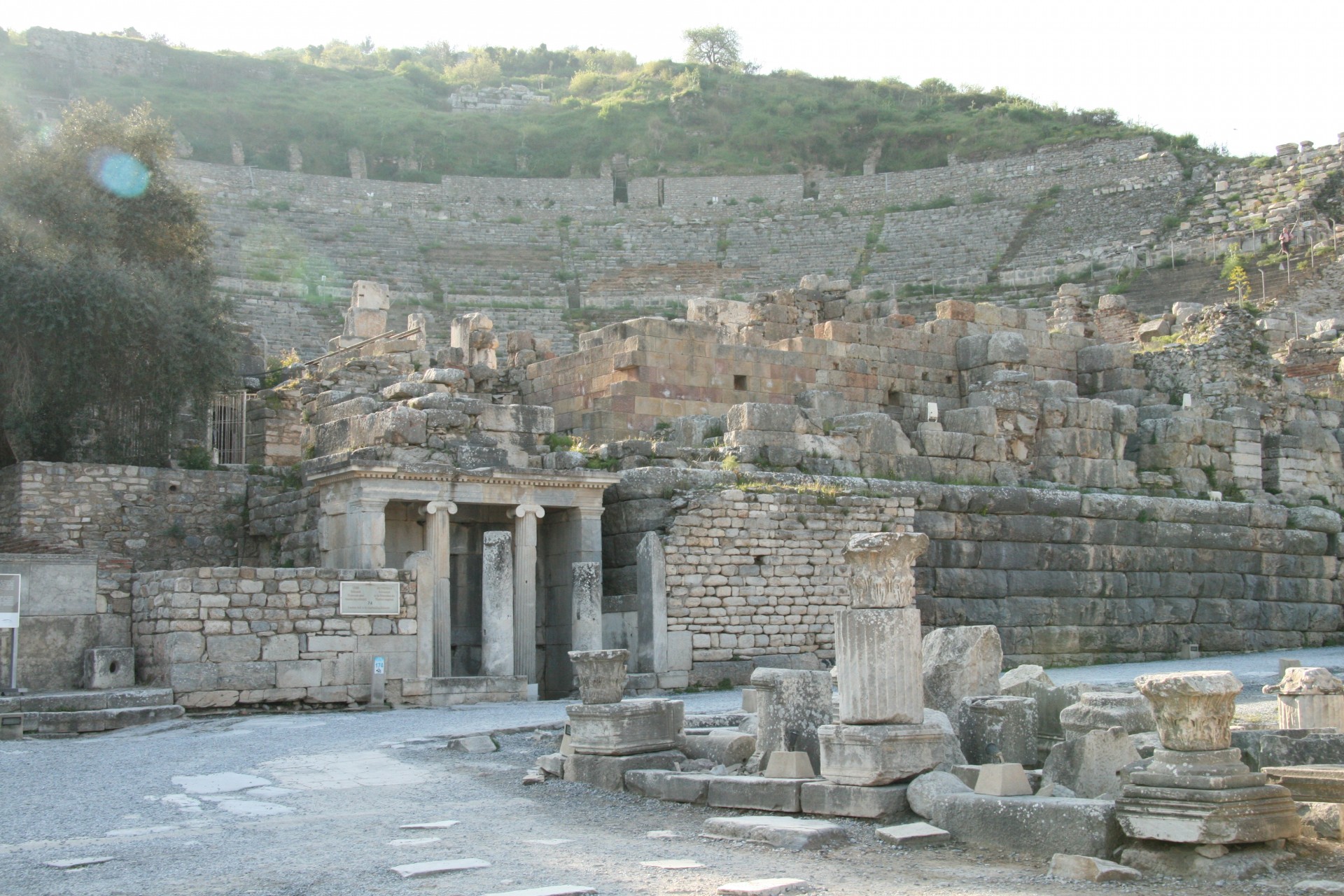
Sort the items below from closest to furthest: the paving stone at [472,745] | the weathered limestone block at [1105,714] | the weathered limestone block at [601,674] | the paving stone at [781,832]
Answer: the paving stone at [781,832] < the weathered limestone block at [1105,714] < the weathered limestone block at [601,674] < the paving stone at [472,745]

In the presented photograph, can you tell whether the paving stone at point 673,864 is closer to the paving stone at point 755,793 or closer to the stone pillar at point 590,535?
the paving stone at point 755,793

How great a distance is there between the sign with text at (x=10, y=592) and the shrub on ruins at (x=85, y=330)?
575 centimetres

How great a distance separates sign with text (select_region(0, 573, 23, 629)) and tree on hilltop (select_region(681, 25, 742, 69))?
85.4m

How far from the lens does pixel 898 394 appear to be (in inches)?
882

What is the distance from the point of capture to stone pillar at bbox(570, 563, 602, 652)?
48.4ft

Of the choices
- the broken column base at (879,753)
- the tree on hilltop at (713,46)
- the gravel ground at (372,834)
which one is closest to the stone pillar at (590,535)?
the gravel ground at (372,834)

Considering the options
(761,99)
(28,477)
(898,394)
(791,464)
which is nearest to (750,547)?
(791,464)

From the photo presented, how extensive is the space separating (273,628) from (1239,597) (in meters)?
14.6

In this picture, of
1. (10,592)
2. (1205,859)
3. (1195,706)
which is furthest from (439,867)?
(10,592)

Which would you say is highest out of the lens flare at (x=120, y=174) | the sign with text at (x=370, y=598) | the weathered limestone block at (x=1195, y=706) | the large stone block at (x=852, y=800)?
the lens flare at (x=120, y=174)

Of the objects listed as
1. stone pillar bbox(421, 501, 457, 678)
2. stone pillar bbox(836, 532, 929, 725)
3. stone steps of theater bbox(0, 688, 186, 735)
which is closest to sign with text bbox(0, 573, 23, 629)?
stone steps of theater bbox(0, 688, 186, 735)

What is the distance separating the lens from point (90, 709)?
1228 cm

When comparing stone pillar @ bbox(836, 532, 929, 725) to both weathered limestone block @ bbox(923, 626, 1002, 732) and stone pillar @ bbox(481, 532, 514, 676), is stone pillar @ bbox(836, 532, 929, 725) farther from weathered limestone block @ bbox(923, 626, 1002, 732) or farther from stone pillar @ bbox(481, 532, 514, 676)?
stone pillar @ bbox(481, 532, 514, 676)

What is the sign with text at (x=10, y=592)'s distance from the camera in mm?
12797
